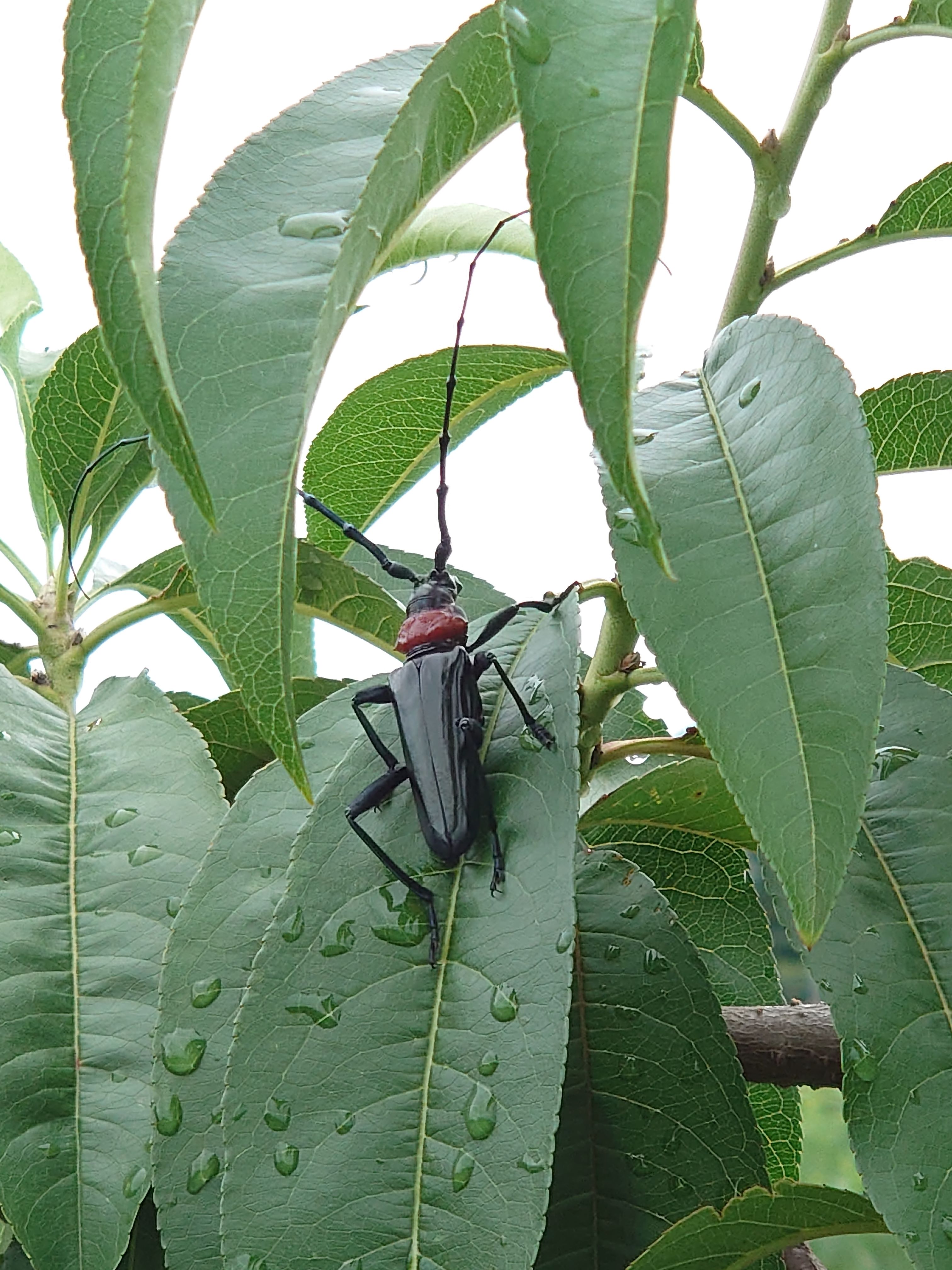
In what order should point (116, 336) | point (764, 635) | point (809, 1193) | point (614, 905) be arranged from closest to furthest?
point (116, 336), point (764, 635), point (809, 1193), point (614, 905)

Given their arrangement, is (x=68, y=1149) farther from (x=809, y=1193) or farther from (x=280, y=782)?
(x=809, y=1193)

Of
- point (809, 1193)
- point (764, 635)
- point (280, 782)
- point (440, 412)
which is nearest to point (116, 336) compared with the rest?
point (764, 635)

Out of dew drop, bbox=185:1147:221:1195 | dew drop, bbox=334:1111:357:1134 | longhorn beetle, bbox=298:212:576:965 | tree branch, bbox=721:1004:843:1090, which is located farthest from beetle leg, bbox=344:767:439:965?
tree branch, bbox=721:1004:843:1090

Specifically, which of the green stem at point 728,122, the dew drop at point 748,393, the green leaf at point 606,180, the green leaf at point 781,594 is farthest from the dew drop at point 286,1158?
the green stem at point 728,122

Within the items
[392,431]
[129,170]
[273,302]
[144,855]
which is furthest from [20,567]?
[129,170]

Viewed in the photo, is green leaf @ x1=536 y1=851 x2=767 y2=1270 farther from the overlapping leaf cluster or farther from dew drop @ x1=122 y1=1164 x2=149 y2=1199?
dew drop @ x1=122 y1=1164 x2=149 y2=1199
